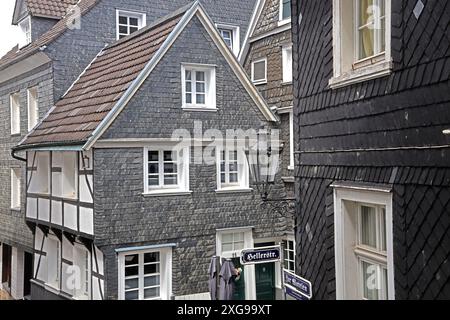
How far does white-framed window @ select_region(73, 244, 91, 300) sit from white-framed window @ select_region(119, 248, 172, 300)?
0.80 meters

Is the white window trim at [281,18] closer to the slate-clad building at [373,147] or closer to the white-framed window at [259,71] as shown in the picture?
the white-framed window at [259,71]

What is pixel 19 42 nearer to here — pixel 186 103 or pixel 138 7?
pixel 138 7

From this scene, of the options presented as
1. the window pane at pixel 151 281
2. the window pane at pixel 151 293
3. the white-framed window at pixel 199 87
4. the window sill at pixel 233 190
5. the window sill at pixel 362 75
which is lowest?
the window pane at pixel 151 293

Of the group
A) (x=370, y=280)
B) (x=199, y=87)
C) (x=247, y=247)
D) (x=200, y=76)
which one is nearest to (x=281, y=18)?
(x=200, y=76)

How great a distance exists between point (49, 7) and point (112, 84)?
334 centimetres

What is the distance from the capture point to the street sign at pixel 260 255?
5395 mm

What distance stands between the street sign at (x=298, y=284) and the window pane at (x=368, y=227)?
0.54m

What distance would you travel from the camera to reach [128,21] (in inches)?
441

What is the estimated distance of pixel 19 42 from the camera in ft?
38.6

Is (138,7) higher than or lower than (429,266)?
higher

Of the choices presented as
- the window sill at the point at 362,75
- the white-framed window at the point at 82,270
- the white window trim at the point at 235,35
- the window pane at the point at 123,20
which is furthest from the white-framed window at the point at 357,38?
the white window trim at the point at 235,35

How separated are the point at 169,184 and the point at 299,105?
4.99 m

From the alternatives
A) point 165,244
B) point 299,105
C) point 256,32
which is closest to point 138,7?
point 256,32

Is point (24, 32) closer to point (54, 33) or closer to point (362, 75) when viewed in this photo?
point (54, 33)
